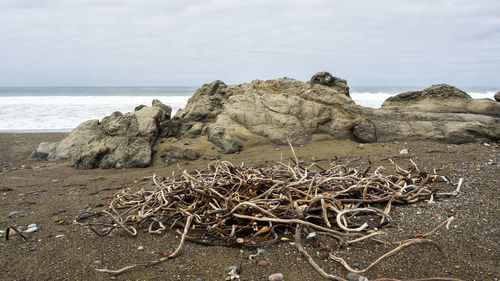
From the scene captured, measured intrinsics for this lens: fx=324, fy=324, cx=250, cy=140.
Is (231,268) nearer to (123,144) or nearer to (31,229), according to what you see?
(31,229)

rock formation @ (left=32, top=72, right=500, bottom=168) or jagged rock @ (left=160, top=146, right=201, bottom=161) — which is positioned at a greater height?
rock formation @ (left=32, top=72, right=500, bottom=168)

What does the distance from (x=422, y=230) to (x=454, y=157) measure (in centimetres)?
293

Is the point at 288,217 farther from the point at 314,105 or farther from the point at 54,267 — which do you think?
the point at 314,105

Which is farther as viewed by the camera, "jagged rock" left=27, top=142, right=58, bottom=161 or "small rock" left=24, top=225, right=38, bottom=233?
"jagged rock" left=27, top=142, right=58, bottom=161

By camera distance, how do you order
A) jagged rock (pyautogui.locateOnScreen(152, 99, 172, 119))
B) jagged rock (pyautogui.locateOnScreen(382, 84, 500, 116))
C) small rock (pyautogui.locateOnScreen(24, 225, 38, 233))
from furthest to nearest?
1. jagged rock (pyautogui.locateOnScreen(152, 99, 172, 119))
2. jagged rock (pyautogui.locateOnScreen(382, 84, 500, 116))
3. small rock (pyautogui.locateOnScreen(24, 225, 38, 233))

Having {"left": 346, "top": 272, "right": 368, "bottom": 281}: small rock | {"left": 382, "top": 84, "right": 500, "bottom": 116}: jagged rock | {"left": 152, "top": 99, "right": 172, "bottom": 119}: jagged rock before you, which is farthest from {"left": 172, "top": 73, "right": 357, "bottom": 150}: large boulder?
{"left": 346, "top": 272, "right": 368, "bottom": 281}: small rock

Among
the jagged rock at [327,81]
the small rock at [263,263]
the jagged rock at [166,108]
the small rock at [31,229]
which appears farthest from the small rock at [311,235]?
the jagged rock at [166,108]

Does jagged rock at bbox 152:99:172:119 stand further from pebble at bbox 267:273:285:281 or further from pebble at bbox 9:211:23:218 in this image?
pebble at bbox 267:273:285:281

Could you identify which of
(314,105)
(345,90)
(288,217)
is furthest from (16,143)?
(288,217)

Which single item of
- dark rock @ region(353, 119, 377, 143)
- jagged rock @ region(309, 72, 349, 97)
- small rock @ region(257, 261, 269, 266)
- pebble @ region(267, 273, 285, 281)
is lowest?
pebble @ region(267, 273, 285, 281)

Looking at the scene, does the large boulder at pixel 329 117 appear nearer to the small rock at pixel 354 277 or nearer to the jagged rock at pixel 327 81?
the jagged rock at pixel 327 81

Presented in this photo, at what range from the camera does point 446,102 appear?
6.95m

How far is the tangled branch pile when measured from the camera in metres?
2.18

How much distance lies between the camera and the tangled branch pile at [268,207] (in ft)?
7.15
